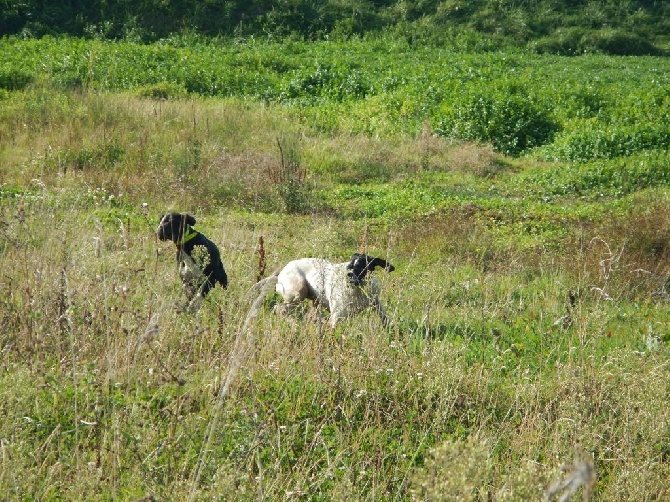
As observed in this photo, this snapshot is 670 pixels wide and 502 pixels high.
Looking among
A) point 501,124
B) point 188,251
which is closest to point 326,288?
point 188,251

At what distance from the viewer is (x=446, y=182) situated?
15.3 m

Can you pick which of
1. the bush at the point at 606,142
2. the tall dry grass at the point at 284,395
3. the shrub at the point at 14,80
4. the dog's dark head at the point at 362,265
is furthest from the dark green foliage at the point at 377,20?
the tall dry grass at the point at 284,395

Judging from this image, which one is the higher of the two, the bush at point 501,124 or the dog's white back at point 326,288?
the dog's white back at point 326,288

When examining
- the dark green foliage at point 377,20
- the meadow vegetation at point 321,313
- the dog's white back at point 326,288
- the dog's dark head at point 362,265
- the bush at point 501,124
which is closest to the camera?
the meadow vegetation at point 321,313

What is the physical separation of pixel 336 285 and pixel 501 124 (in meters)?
14.5

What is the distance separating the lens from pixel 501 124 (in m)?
19.7

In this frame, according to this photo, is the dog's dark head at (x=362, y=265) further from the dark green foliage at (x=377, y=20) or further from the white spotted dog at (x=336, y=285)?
the dark green foliage at (x=377, y=20)

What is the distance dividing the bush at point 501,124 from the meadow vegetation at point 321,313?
65mm

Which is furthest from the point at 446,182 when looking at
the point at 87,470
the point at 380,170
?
the point at 87,470

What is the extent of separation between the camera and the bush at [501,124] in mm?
19391

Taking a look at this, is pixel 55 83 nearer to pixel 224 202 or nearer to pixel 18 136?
pixel 18 136

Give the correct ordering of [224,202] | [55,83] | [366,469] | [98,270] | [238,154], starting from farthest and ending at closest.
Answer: [55,83]
[238,154]
[224,202]
[98,270]
[366,469]

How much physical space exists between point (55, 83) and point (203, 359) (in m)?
14.9

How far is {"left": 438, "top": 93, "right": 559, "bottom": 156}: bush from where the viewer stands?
1939 cm
